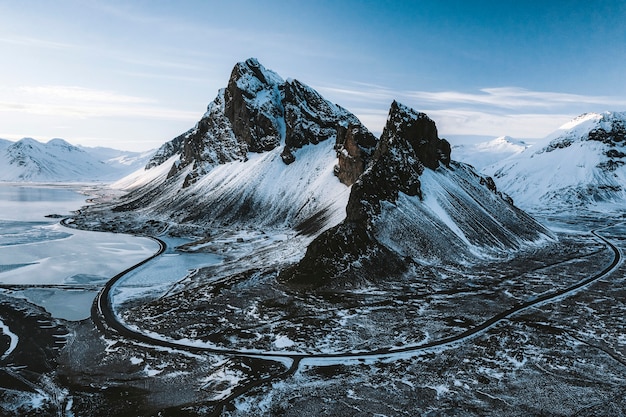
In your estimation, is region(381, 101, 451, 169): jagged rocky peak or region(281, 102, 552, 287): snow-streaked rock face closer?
region(281, 102, 552, 287): snow-streaked rock face

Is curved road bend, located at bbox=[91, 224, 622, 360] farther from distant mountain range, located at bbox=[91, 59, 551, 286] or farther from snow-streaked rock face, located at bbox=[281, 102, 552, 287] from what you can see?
distant mountain range, located at bbox=[91, 59, 551, 286]

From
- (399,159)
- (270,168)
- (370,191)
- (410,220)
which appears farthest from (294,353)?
(270,168)

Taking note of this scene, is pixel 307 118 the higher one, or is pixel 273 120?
pixel 273 120

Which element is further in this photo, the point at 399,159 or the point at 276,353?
the point at 399,159

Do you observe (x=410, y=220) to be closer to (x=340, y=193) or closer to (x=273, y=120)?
(x=340, y=193)

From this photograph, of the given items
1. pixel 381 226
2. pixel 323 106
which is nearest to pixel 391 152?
pixel 381 226

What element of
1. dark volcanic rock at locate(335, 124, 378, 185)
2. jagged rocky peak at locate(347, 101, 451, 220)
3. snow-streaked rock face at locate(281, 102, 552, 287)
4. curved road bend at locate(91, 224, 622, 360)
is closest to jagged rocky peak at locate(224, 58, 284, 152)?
dark volcanic rock at locate(335, 124, 378, 185)

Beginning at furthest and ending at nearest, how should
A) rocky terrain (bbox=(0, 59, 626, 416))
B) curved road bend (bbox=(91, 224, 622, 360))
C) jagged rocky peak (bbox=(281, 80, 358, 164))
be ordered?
1. jagged rocky peak (bbox=(281, 80, 358, 164))
2. curved road bend (bbox=(91, 224, 622, 360))
3. rocky terrain (bbox=(0, 59, 626, 416))
